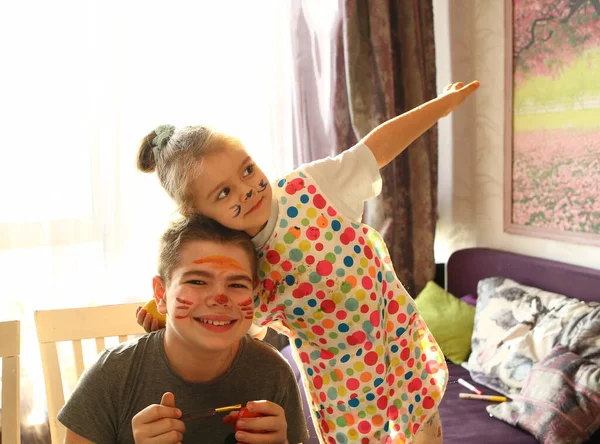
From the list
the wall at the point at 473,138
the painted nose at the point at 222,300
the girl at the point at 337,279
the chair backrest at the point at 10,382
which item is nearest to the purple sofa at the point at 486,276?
the wall at the point at 473,138

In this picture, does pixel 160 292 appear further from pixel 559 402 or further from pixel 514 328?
pixel 514 328

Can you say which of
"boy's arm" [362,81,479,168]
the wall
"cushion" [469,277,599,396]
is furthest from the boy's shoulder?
the wall

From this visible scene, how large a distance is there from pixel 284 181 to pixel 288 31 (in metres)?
1.84

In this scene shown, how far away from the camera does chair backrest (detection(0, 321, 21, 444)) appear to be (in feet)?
5.01

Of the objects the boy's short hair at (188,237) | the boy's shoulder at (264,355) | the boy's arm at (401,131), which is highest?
the boy's arm at (401,131)

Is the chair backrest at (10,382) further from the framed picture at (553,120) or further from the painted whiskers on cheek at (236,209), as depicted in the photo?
the framed picture at (553,120)

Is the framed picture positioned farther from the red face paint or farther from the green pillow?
the red face paint

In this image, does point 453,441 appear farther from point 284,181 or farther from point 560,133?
point 560,133

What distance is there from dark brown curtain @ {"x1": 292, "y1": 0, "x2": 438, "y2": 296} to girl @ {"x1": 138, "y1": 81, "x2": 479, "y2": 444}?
1571 mm

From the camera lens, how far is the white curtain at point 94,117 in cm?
288

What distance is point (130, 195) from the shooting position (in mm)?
3045

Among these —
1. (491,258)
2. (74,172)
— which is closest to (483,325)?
(491,258)

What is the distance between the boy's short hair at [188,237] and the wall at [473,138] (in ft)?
6.17

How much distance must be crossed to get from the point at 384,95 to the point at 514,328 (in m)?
1.24
